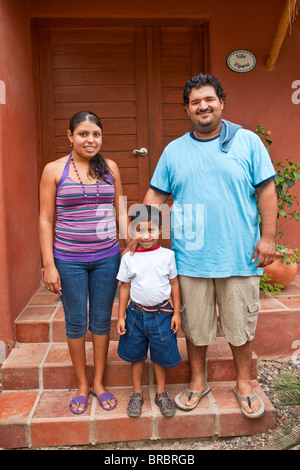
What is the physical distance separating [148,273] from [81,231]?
45 centimetres

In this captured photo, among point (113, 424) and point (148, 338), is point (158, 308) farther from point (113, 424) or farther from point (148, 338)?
point (113, 424)

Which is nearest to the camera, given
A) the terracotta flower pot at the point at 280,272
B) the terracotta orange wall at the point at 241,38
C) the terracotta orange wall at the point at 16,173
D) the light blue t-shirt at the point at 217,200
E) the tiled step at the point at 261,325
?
the light blue t-shirt at the point at 217,200

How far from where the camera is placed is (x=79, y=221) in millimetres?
2330

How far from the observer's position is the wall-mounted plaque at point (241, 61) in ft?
12.5

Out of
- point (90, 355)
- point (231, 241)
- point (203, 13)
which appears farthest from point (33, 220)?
point (203, 13)

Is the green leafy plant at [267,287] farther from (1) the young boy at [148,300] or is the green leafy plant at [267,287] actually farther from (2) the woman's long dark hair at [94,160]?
(2) the woman's long dark hair at [94,160]

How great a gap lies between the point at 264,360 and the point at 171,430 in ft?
3.83

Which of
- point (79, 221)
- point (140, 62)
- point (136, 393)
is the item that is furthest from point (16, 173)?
point (136, 393)

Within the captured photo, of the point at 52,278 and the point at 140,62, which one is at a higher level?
the point at 140,62

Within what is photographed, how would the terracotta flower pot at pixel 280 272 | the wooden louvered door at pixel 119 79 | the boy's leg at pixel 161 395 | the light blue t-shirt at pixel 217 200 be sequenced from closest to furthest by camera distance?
the light blue t-shirt at pixel 217 200
the boy's leg at pixel 161 395
the terracotta flower pot at pixel 280 272
the wooden louvered door at pixel 119 79

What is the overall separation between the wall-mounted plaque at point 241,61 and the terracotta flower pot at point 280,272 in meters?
1.75

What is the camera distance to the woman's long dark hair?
231 centimetres

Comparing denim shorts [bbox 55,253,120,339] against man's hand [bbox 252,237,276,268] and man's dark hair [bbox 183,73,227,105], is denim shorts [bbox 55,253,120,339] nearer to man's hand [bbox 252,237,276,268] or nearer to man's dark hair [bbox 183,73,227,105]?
man's hand [bbox 252,237,276,268]

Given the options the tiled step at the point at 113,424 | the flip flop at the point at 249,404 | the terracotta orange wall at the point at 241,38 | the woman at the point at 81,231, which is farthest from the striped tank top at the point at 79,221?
the terracotta orange wall at the point at 241,38
